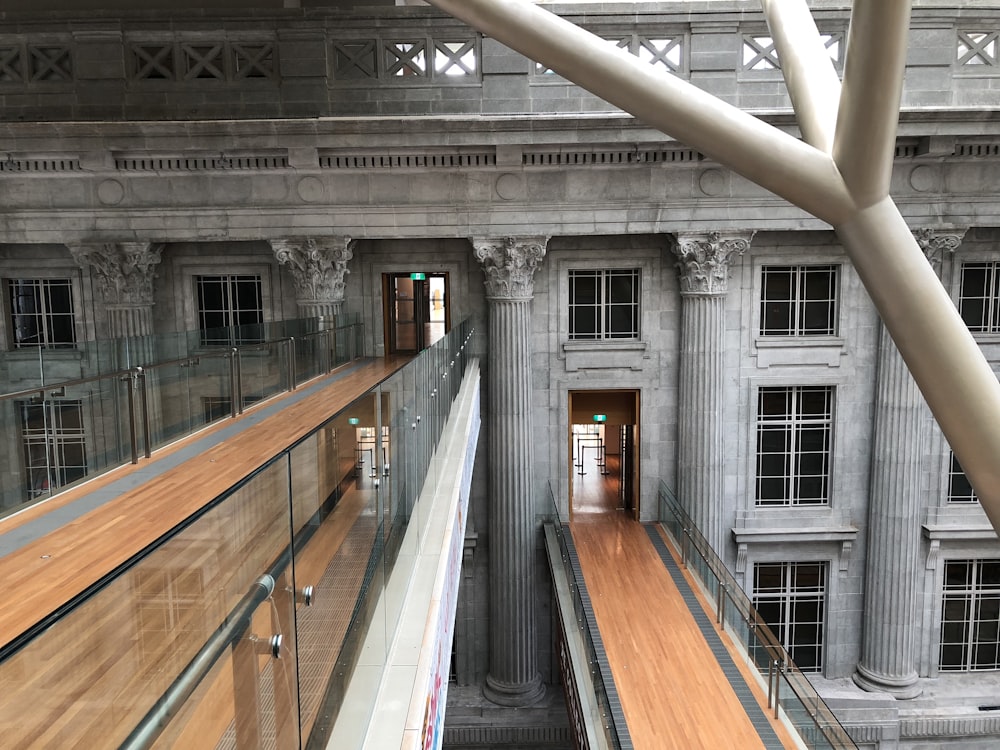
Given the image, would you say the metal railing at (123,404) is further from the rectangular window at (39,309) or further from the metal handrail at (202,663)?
the rectangular window at (39,309)

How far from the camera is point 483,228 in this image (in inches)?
587

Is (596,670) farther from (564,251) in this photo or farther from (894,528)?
(894,528)

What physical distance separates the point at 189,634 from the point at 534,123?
1330cm

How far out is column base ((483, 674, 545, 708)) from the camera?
619 inches

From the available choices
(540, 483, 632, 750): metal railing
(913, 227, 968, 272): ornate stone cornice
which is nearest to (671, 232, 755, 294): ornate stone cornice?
(913, 227, 968, 272): ornate stone cornice

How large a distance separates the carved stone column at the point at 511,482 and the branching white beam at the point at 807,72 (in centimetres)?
1136

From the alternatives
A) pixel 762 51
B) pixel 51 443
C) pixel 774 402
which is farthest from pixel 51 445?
pixel 774 402

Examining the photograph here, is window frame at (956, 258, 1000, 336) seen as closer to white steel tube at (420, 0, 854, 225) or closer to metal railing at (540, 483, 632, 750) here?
metal railing at (540, 483, 632, 750)

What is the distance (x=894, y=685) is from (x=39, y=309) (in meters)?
19.1

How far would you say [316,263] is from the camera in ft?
49.5

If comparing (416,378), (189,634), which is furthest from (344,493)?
(416,378)

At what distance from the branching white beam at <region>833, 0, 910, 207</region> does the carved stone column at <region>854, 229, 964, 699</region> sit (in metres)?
14.3

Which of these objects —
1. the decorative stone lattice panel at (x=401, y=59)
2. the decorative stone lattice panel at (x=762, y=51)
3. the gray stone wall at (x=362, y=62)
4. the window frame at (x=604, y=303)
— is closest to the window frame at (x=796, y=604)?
the window frame at (x=604, y=303)

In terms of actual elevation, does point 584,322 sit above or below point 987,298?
below
